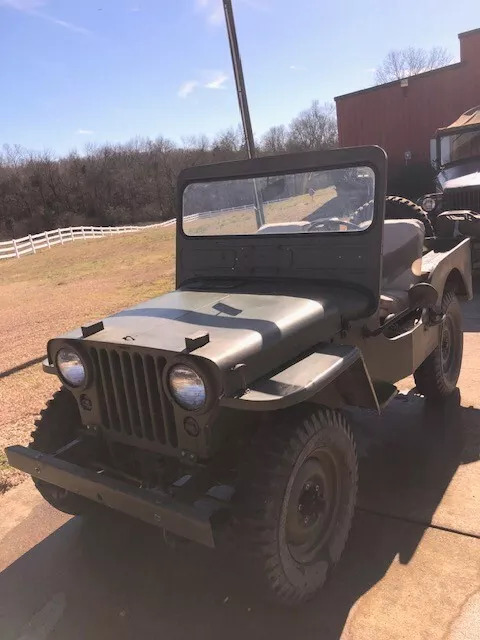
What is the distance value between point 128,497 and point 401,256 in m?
2.49

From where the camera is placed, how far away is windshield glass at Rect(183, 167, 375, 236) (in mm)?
3029

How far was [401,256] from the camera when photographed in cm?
376

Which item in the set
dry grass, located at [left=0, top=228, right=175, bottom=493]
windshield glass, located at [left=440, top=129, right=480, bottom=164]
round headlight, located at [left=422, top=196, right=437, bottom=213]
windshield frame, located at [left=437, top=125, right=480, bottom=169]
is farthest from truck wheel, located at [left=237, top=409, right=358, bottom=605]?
windshield glass, located at [left=440, top=129, right=480, bottom=164]

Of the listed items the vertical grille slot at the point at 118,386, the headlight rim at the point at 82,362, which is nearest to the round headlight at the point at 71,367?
the headlight rim at the point at 82,362

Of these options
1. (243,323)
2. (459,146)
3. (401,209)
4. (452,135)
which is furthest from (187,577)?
(452,135)

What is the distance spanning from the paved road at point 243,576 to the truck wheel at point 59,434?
7.6 inches

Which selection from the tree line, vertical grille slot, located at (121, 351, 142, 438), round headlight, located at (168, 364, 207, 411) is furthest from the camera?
the tree line

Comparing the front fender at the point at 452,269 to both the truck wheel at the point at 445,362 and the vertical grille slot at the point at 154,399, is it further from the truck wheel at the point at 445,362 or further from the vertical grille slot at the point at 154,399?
the vertical grille slot at the point at 154,399

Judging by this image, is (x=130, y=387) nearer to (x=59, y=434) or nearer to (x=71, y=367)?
(x=71, y=367)

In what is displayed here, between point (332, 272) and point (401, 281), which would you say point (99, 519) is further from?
point (401, 281)

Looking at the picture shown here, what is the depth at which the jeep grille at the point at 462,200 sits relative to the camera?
308 inches

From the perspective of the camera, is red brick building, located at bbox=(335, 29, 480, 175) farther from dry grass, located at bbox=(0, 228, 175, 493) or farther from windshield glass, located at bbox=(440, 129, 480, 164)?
windshield glass, located at bbox=(440, 129, 480, 164)

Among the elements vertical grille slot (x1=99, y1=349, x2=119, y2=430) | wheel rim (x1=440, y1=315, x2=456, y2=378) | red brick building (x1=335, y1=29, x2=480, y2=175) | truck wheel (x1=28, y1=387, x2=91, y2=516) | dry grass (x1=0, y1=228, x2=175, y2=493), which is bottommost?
dry grass (x1=0, y1=228, x2=175, y2=493)

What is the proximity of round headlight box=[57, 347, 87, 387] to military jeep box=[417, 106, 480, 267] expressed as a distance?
187 inches
